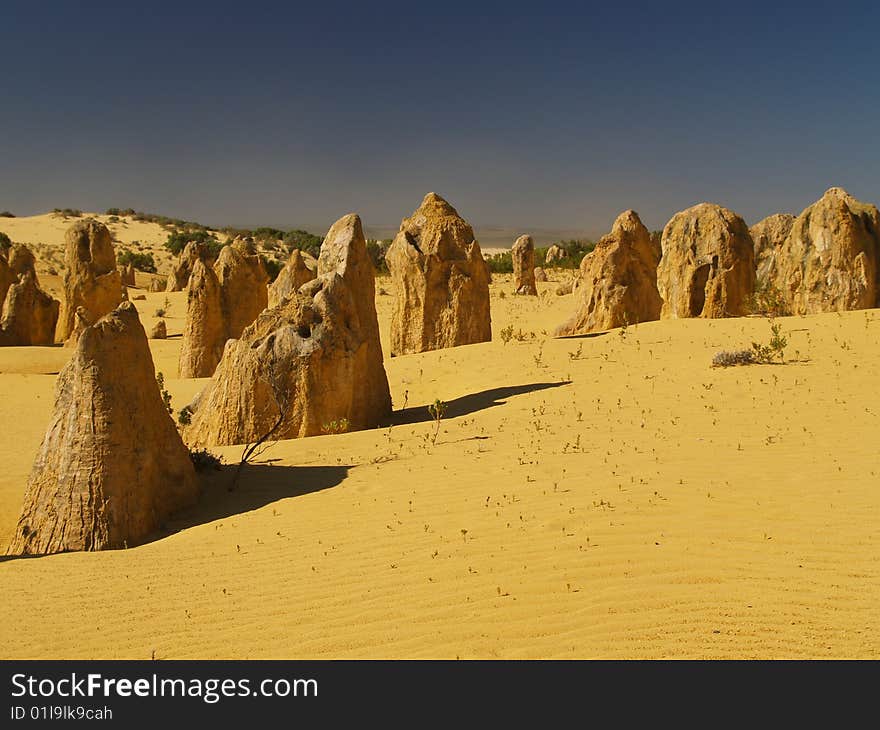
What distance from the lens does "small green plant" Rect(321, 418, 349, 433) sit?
882 centimetres

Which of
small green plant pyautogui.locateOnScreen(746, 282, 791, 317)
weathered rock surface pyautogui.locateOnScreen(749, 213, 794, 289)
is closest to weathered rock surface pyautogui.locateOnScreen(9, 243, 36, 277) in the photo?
small green plant pyautogui.locateOnScreen(746, 282, 791, 317)

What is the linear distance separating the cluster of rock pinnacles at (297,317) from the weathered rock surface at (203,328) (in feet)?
0.10

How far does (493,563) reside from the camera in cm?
468

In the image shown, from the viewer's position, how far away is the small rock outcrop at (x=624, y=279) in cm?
1616

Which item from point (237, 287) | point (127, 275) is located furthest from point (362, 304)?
point (127, 275)

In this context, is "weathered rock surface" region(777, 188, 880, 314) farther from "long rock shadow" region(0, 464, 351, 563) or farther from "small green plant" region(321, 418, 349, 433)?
"long rock shadow" region(0, 464, 351, 563)

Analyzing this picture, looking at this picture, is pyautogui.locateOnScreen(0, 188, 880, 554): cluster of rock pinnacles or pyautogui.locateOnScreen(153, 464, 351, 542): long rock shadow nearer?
pyautogui.locateOnScreen(0, 188, 880, 554): cluster of rock pinnacles

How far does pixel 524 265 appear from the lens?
29484mm

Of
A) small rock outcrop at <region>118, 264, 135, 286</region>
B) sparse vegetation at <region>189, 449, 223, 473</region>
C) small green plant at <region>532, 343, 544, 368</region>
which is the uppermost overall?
small rock outcrop at <region>118, 264, 135, 286</region>

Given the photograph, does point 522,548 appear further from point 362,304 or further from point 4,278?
point 4,278

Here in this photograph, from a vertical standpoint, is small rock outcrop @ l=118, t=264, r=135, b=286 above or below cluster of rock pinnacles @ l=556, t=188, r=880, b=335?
above

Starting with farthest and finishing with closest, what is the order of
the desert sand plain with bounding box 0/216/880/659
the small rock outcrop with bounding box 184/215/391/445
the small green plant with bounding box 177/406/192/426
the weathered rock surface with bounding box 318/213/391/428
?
the weathered rock surface with bounding box 318/213/391/428, the small green plant with bounding box 177/406/192/426, the small rock outcrop with bounding box 184/215/391/445, the desert sand plain with bounding box 0/216/880/659

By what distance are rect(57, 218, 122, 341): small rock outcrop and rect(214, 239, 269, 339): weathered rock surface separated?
17.6 feet

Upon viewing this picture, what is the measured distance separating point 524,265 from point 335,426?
21632 millimetres
